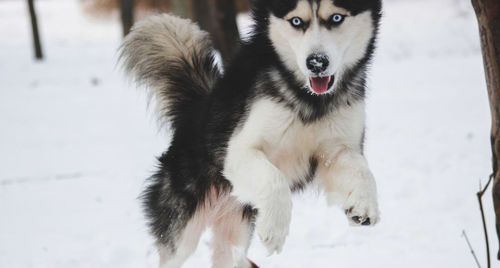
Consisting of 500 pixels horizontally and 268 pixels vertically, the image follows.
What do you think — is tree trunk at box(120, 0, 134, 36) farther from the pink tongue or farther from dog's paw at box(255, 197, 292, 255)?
dog's paw at box(255, 197, 292, 255)

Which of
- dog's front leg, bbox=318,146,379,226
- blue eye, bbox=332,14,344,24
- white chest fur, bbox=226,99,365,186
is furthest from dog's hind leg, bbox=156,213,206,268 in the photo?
blue eye, bbox=332,14,344,24

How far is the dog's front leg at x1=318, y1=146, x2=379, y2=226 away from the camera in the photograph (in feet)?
8.60

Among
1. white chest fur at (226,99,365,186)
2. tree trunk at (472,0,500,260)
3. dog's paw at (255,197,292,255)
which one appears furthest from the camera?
white chest fur at (226,99,365,186)

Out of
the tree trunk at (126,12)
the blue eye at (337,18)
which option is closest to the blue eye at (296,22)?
the blue eye at (337,18)

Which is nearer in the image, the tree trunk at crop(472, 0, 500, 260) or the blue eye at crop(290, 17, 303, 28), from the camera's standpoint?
the tree trunk at crop(472, 0, 500, 260)

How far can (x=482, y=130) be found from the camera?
6.81 m

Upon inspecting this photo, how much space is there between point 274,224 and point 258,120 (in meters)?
0.63

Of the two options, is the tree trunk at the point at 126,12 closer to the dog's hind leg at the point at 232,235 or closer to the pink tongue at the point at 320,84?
the dog's hind leg at the point at 232,235

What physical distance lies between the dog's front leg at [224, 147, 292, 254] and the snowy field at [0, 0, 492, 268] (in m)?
0.72

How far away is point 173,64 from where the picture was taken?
3664 millimetres

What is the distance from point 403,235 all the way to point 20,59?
14.8 metres

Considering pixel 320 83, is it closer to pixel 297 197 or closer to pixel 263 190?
pixel 263 190

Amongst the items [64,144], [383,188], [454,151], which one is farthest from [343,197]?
[64,144]

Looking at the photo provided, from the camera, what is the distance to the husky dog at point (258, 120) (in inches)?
109
